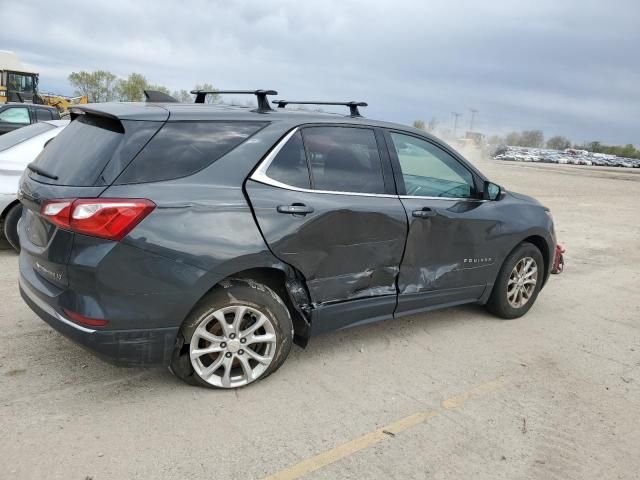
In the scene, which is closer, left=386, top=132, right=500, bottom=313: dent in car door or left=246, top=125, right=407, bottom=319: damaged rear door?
left=246, top=125, right=407, bottom=319: damaged rear door

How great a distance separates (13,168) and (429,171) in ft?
14.8

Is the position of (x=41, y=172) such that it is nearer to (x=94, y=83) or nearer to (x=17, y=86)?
(x=17, y=86)

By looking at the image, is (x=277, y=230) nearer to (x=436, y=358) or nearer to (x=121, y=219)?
(x=121, y=219)

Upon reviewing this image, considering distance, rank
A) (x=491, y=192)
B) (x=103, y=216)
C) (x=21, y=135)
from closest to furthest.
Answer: (x=103, y=216)
(x=491, y=192)
(x=21, y=135)

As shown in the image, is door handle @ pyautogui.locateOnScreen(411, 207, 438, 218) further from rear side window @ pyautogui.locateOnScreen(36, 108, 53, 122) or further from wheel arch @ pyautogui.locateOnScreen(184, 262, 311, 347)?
rear side window @ pyautogui.locateOnScreen(36, 108, 53, 122)

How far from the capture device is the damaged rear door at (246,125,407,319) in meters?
3.39

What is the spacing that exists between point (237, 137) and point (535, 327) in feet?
10.9

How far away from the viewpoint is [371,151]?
13.1 feet

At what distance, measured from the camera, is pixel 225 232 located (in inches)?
124

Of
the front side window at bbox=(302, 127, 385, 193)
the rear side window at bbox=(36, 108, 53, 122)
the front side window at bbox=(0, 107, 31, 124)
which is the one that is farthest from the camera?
the rear side window at bbox=(36, 108, 53, 122)

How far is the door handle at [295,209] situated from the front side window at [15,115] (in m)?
11.5

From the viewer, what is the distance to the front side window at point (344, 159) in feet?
12.0

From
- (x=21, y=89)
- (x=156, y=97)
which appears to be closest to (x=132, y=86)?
(x=21, y=89)

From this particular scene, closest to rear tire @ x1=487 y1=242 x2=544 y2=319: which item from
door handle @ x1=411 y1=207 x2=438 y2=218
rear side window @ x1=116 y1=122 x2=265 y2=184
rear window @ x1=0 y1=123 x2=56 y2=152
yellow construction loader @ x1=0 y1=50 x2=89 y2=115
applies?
door handle @ x1=411 y1=207 x2=438 y2=218
